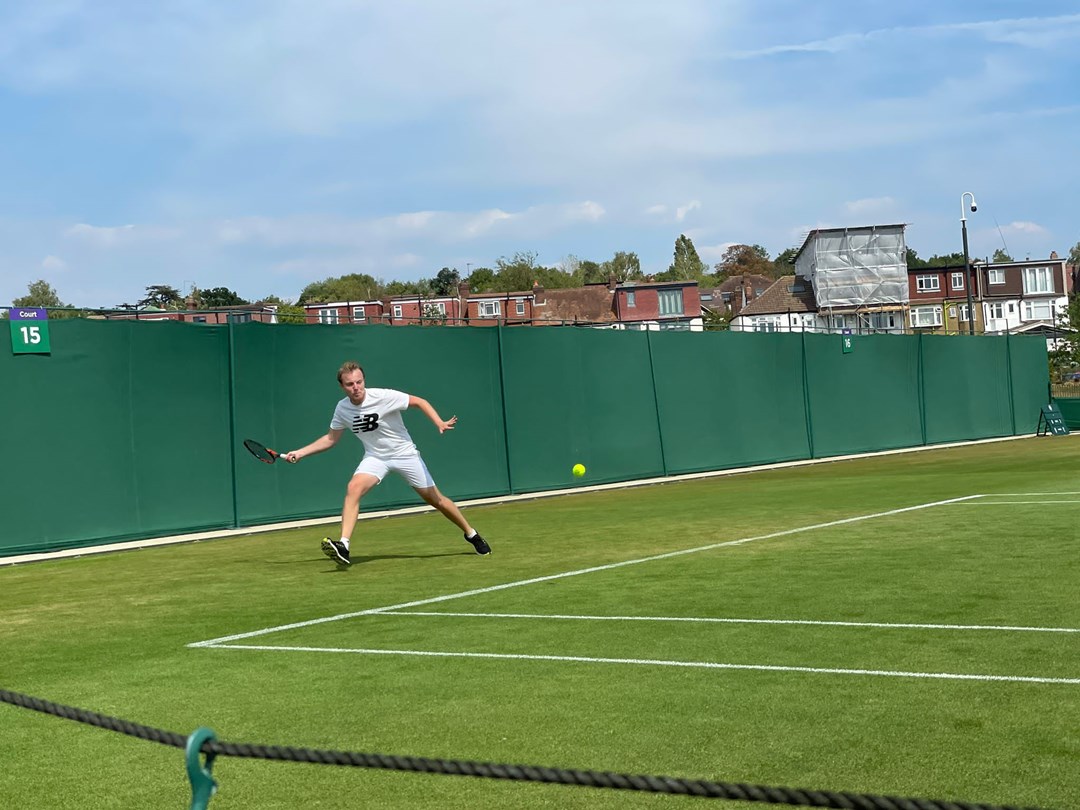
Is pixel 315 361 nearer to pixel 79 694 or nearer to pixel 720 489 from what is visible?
pixel 720 489

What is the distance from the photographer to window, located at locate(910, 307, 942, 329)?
9623 cm

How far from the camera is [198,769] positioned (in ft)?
8.90

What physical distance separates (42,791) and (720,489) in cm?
1641

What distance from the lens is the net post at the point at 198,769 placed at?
264 cm

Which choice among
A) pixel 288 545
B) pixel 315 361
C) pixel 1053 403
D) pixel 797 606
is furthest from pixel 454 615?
pixel 1053 403

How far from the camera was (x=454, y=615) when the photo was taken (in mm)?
8617

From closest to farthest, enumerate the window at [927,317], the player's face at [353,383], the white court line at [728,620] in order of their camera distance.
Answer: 1. the white court line at [728,620]
2. the player's face at [353,383]
3. the window at [927,317]

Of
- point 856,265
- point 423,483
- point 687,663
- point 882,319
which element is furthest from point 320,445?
point 882,319

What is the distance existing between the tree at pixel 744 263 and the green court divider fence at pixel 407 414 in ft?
423

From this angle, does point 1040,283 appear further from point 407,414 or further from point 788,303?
point 407,414

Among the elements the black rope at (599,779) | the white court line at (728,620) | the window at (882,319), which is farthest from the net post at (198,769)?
the window at (882,319)

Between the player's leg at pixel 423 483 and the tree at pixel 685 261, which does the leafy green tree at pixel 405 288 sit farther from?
the player's leg at pixel 423 483

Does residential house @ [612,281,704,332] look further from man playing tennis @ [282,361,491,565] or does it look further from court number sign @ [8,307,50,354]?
man playing tennis @ [282,361,491,565]

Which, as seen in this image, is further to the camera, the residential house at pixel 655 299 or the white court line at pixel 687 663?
the residential house at pixel 655 299
